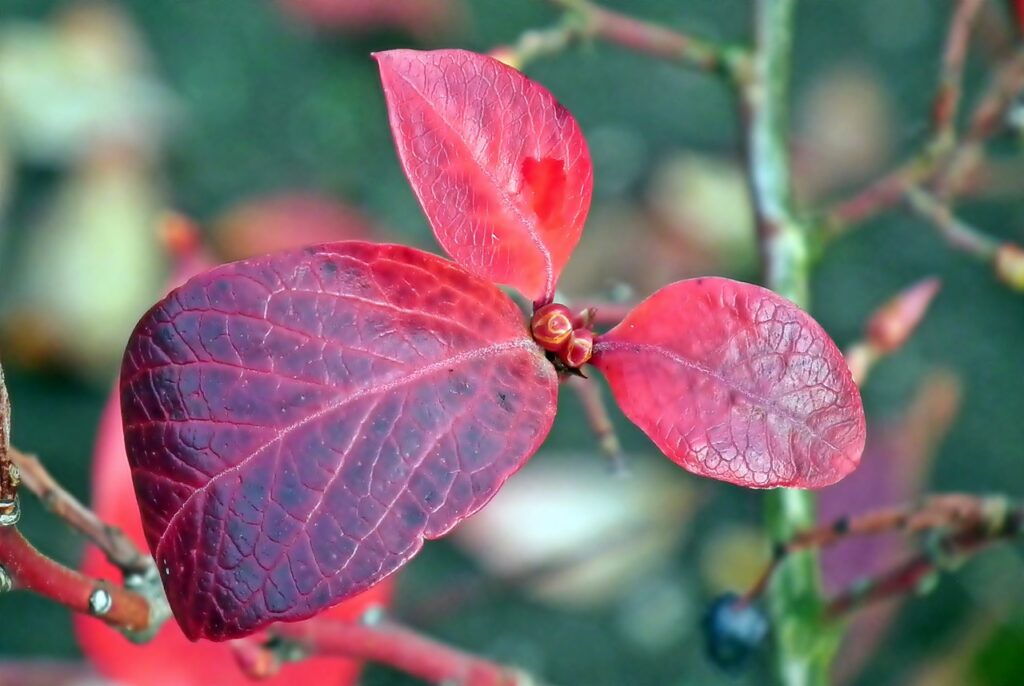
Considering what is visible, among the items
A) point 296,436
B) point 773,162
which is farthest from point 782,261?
point 296,436

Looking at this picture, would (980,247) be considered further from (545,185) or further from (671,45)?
(545,185)

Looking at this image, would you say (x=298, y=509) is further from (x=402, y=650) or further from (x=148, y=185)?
(x=148, y=185)


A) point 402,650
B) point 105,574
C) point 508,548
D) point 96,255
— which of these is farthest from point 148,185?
point 402,650

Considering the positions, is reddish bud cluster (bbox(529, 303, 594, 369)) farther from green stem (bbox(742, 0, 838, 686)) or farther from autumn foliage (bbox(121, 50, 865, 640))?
green stem (bbox(742, 0, 838, 686))

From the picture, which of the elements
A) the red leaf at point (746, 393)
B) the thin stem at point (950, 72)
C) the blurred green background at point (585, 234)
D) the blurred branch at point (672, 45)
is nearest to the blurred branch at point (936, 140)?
the thin stem at point (950, 72)

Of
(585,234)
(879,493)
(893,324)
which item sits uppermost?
(893,324)

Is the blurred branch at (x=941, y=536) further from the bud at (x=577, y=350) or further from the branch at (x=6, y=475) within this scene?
the branch at (x=6, y=475)
